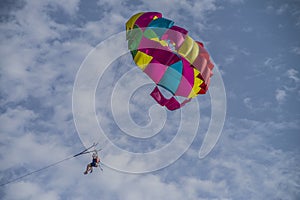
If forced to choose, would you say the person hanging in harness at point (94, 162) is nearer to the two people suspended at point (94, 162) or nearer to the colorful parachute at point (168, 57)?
the two people suspended at point (94, 162)

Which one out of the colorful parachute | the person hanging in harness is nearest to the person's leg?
the person hanging in harness

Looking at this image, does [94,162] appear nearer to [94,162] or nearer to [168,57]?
[94,162]

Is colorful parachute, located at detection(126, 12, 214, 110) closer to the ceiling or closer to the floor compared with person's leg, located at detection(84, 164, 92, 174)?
closer to the ceiling

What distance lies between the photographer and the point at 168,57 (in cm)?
1543

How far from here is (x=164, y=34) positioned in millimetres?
14938

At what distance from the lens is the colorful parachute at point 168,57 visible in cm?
1491

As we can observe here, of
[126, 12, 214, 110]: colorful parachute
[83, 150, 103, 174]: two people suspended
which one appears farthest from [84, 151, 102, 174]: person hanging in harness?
[126, 12, 214, 110]: colorful parachute

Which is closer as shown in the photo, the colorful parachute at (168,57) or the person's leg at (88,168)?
the person's leg at (88,168)

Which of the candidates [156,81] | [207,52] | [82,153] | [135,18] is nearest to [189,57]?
[207,52]

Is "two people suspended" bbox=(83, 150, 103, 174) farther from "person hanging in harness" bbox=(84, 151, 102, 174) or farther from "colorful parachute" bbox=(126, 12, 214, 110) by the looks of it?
"colorful parachute" bbox=(126, 12, 214, 110)

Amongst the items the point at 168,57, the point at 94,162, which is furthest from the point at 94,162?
the point at 168,57

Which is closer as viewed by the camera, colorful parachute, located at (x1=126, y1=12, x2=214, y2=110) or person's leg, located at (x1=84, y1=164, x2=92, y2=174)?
person's leg, located at (x1=84, y1=164, x2=92, y2=174)

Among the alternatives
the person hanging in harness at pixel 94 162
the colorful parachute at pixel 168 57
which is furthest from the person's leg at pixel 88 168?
the colorful parachute at pixel 168 57

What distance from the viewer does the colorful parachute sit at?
48.9 ft
